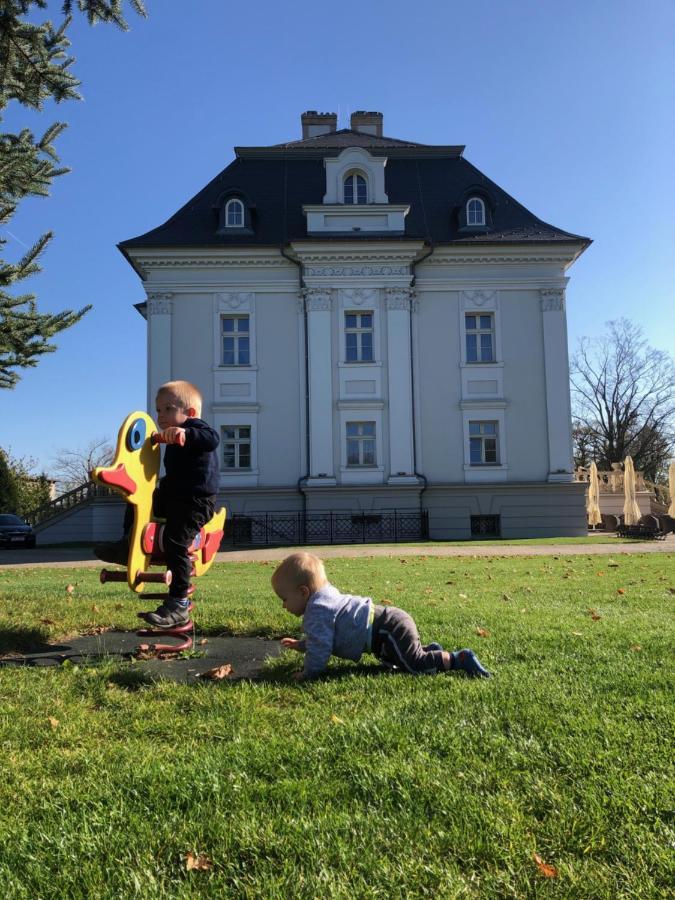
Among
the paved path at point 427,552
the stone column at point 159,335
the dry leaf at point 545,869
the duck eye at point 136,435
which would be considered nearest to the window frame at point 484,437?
the paved path at point 427,552

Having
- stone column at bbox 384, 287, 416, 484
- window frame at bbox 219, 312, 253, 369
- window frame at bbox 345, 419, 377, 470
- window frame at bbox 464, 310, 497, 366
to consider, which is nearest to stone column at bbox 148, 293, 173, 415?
window frame at bbox 219, 312, 253, 369

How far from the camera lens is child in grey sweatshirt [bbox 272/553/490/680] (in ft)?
12.2

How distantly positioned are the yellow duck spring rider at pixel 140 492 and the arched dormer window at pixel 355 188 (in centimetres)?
2418

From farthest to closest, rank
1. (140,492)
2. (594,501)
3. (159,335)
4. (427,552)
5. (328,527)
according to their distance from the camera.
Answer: (594,501) < (159,335) < (328,527) < (427,552) < (140,492)

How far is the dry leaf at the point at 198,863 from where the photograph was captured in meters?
1.84

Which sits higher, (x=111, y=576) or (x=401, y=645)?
(x=111, y=576)

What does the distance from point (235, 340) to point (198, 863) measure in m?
25.5

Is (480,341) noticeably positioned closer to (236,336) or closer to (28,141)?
(236,336)

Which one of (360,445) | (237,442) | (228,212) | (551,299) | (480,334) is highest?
(228,212)

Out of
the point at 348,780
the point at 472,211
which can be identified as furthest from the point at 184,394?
the point at 472,211

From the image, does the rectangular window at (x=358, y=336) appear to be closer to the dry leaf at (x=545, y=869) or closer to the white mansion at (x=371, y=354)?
the white mansion at (x=371, y=354)

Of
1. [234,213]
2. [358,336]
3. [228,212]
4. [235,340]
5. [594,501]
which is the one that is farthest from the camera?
[594,501]

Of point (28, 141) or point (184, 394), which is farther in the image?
point (28, 141)

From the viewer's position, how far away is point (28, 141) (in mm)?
7488
